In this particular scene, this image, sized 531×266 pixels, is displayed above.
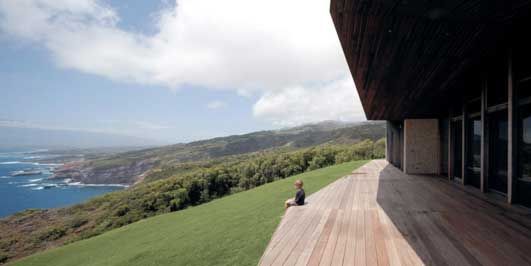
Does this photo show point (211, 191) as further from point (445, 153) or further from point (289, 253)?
point (289, 253)

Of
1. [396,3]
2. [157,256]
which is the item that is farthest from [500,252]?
[157,256]

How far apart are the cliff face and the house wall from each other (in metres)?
97.7

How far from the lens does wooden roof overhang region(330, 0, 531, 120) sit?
2895mm

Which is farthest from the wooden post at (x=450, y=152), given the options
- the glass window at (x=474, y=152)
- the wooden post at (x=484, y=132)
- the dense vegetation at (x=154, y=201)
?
the dense vegetation at (x=154, y=201)

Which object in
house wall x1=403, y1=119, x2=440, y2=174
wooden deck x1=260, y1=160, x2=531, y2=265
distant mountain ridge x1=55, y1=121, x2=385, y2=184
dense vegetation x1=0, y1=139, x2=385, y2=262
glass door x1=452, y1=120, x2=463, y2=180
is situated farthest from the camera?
distant mountain ridge x1=55, y1=121, x2=385, y2=184

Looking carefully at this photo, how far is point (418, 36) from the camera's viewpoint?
366cm

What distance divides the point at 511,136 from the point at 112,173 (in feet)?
389

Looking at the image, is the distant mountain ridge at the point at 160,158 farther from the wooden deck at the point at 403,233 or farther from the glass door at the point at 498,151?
the wooden deck at the point at 403,233

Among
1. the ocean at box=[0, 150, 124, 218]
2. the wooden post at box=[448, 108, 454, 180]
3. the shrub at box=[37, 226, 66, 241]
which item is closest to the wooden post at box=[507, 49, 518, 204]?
the wooden post at box=[448, 108, 454, 180]

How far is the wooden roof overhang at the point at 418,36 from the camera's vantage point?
289 centimetres

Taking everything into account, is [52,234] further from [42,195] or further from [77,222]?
[42,195]

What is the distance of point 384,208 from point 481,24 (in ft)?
12.0

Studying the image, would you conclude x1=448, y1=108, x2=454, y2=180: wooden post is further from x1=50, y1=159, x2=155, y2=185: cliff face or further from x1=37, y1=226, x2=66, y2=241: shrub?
x1=50, y1=159, x2=155, y2=185: cliff face

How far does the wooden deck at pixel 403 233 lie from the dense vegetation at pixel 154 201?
22182mm
